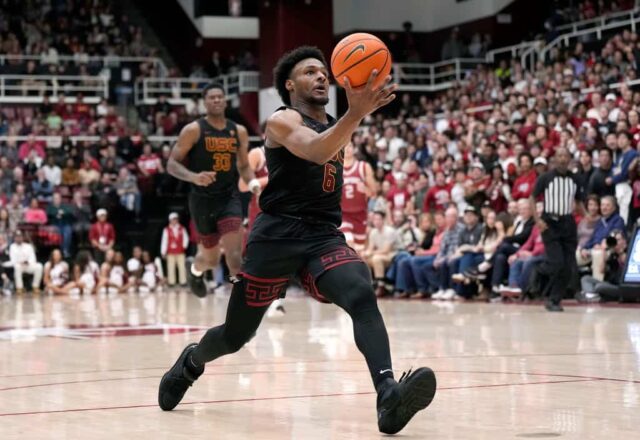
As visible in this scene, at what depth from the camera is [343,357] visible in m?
8.87

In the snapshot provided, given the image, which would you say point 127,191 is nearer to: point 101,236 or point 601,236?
point 101,236

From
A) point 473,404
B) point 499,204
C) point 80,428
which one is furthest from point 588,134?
point 80,428

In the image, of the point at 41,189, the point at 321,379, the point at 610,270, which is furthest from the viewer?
the point at 41,189

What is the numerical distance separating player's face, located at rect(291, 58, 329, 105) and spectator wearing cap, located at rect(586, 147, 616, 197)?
1084cm

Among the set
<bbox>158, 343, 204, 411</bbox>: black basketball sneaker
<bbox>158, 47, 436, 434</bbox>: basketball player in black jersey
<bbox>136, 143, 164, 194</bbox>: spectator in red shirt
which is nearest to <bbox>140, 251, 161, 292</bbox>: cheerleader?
<bbox>136, 143, 164, 194</bbox>: spectator in red shirt

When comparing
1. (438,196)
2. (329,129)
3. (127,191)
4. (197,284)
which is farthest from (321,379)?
(127,191)

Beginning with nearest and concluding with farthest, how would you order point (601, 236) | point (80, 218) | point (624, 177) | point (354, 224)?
point (354, 224) → point (601, 236) → point (624, 177) → point (80, 218)

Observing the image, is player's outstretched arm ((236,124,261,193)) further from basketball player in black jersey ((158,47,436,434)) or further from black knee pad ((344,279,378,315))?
black knee pad ((344,279,378,315))

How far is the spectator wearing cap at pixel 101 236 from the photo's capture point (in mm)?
24078

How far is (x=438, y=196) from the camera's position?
65.3 ft

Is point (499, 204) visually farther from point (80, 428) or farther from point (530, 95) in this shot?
point (80, 428)

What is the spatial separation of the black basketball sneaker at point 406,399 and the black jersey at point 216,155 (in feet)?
22.6

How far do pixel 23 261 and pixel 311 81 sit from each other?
17734 millimetres

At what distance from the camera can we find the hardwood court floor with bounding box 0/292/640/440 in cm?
557
